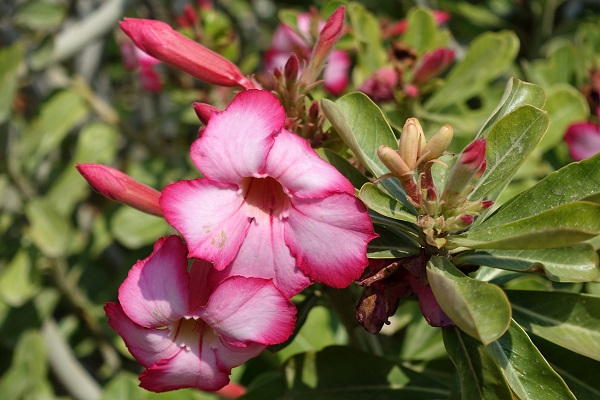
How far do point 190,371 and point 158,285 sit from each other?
129 mm

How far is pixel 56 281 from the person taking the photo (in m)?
2.27

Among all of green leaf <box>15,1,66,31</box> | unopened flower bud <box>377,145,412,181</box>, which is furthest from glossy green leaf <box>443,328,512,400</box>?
green leaf <box>15,1,66,31</box>

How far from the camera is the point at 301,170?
86 centimetres

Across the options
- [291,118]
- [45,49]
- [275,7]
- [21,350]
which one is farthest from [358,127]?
[275,7]

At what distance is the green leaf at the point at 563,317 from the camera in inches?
35.1

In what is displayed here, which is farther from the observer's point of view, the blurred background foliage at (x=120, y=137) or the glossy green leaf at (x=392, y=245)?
the blurred background foliage at (x=120, y=137)

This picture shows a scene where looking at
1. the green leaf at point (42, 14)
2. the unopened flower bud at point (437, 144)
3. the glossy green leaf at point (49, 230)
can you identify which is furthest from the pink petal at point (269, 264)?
the green leaf at point (42, 14)

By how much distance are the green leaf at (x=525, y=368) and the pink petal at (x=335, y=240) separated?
0.22 metres

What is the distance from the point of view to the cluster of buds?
2.78 feet

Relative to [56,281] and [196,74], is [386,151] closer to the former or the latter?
[196,74]

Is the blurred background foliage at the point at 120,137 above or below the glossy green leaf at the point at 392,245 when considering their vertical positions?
below

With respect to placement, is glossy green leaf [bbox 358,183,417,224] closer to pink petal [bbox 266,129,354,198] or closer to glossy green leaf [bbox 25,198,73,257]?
pink petal [bbox 266,129,354,198]

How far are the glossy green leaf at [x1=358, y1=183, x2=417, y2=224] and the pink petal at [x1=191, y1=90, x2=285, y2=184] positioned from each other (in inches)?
5.3

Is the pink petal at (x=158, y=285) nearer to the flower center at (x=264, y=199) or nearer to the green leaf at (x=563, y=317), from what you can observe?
the flower center at (x=264, y=199)
